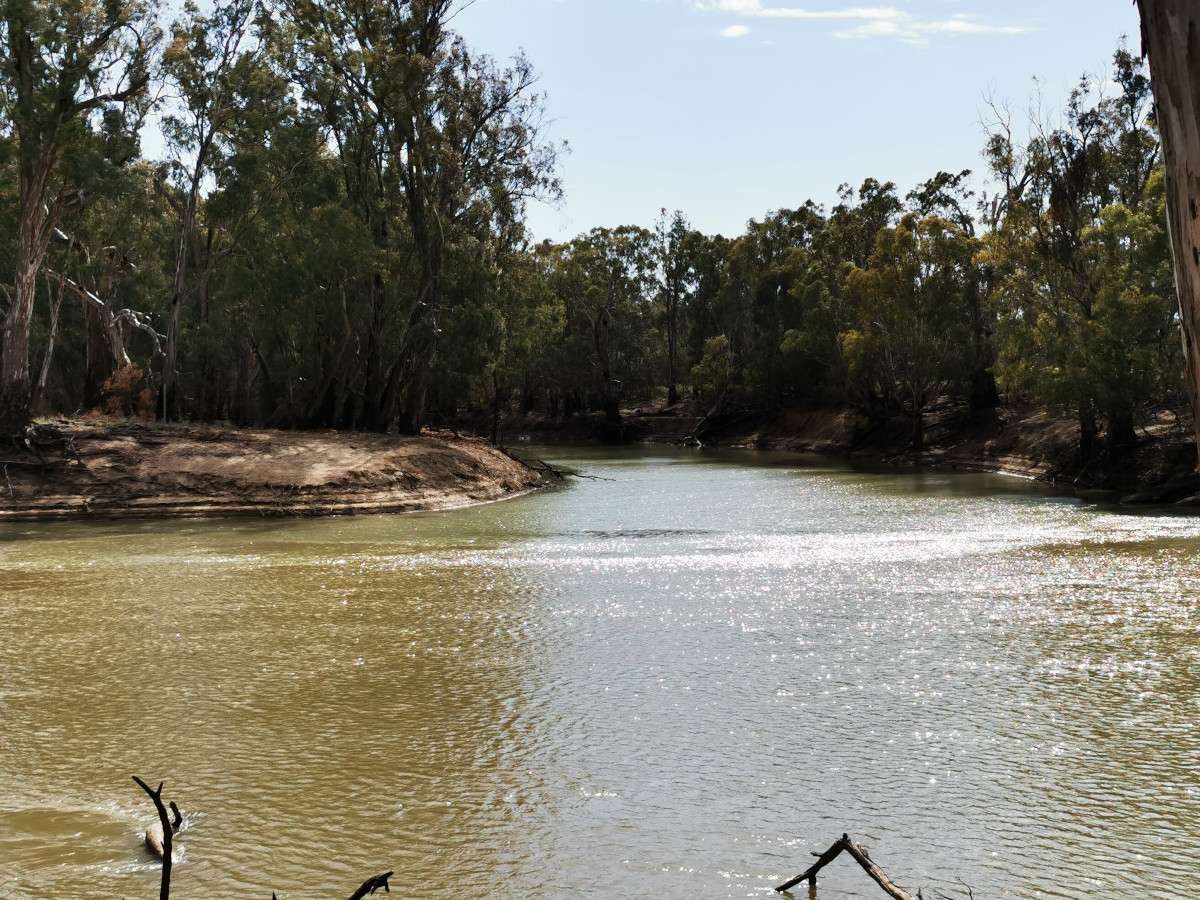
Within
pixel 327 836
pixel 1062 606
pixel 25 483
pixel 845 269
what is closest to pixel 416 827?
pixel 327 836

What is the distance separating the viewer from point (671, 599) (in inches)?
522

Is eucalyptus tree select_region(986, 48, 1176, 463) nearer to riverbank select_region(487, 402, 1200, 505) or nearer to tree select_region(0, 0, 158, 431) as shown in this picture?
riverbank select_region(487, 402, 1200, 505)

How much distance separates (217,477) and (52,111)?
8.30 meters

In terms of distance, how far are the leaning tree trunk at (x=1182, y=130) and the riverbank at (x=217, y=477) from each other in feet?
71.9

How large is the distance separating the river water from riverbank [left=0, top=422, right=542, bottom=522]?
641cm

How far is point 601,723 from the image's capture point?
304 inches

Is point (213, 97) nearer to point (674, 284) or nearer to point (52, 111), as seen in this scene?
point (52, 111)

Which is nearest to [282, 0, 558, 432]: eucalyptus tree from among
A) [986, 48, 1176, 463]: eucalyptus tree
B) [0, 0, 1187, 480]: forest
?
[0, 0, 1187, 480]: forest

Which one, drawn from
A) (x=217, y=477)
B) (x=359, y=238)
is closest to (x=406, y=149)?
(x=359, y=238)

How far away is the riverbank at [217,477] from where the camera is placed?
886 inches

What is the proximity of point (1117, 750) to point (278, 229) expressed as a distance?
101 ft

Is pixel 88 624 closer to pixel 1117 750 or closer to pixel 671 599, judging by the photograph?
pixel 671 599

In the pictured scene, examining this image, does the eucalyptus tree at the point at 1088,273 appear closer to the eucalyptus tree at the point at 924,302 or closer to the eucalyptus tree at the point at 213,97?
the eucalyptus tree at the point at 924,302

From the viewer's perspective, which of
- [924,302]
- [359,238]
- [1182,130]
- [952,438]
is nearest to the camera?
[1182,130]
